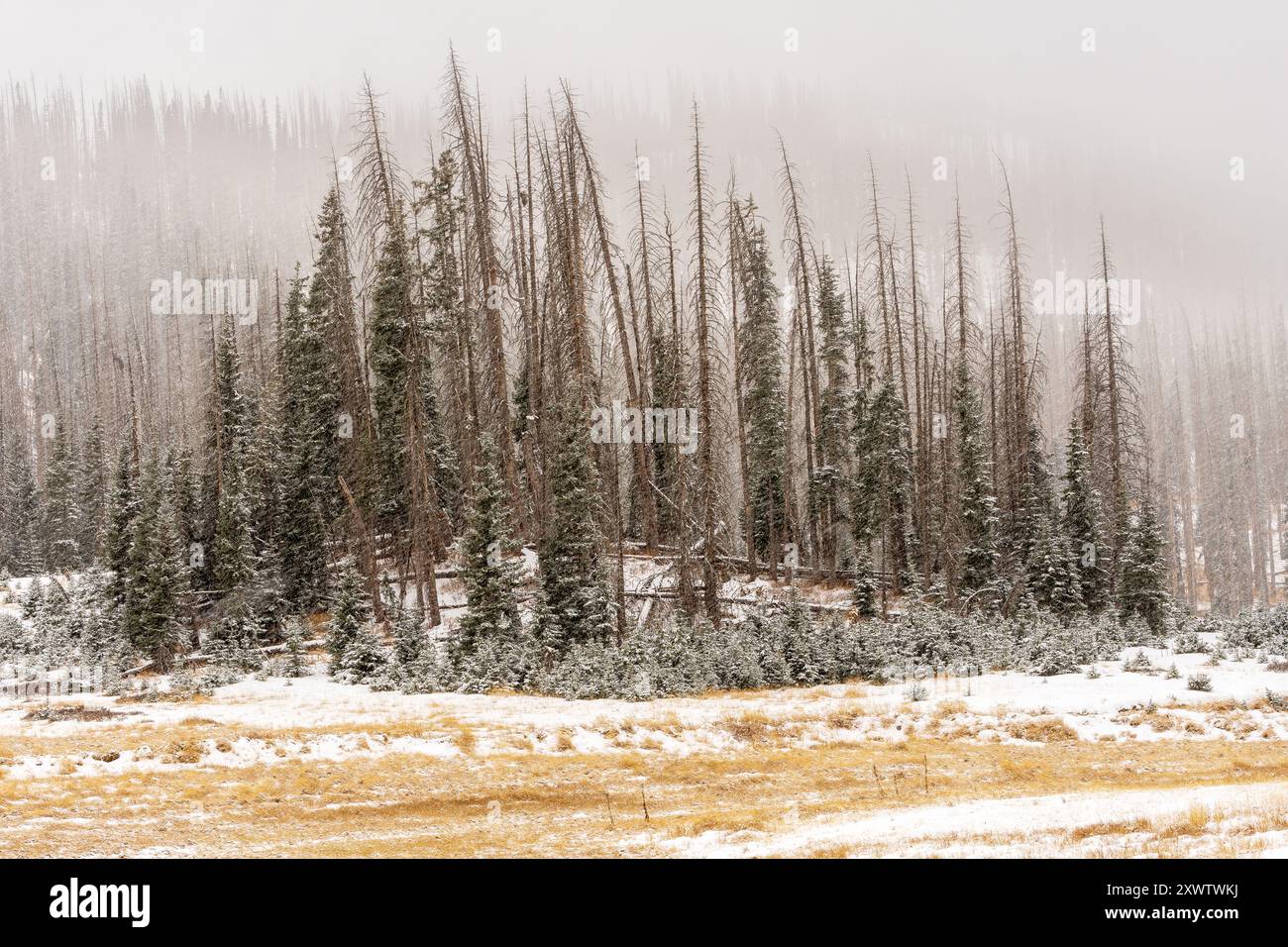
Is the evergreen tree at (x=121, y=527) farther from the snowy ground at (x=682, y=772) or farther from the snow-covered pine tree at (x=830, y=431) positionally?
the snow-covered pine tree at (x=830, y=431)

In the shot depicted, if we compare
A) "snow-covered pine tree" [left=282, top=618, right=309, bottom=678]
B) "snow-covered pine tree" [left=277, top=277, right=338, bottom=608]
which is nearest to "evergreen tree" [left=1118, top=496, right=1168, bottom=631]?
"snow-covered pine tree" [left=282, top=618, right=309, bottom=678]

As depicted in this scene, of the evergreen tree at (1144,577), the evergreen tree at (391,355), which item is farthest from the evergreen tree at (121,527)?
the evergreen tree at (1144,577)

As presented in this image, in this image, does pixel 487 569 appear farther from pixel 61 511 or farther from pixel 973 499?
pixel 61 511

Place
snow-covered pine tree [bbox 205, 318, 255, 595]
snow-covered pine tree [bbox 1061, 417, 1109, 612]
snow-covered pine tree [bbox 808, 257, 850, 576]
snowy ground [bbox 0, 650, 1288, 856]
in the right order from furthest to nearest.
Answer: snow-covered pine tree [bbox 808, 257, 850, 576] < snow-covered pine tree [bbox 205, 318, 255, 595] < snow-covered pine tree [bbox 1061, 417, 1109, 612] < snowy ground [bbox 0, 650, 1288, 856]

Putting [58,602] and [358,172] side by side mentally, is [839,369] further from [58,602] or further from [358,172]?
[58,602]

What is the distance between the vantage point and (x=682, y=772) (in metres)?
15.2

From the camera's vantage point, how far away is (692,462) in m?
32.9

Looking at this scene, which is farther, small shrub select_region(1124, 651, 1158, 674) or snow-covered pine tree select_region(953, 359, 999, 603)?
snow-covered pine tree select_region(953, 359, 999, 603)

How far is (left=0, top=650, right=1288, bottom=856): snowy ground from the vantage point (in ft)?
34.6

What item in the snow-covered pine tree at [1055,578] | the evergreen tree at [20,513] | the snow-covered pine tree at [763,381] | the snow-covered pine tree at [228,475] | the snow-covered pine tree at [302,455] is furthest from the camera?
the evergreen tree at [20,513]

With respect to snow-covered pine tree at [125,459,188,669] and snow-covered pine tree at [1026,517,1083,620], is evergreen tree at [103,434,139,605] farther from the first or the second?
snow-covered pine tree at [1026,517,1083,620]

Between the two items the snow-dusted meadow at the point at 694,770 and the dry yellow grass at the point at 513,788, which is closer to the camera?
the snow-dusted meadow at the point at 694,770

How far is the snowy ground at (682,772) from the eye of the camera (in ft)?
34.6

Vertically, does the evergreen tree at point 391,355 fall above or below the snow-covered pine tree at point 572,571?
above
